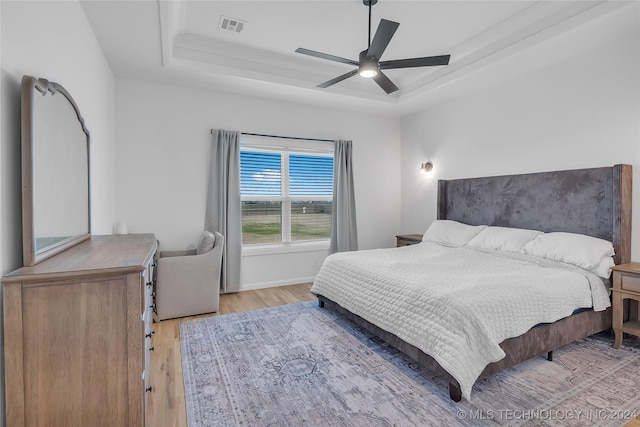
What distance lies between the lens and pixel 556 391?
204 cm

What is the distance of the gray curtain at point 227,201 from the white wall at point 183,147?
129 mm

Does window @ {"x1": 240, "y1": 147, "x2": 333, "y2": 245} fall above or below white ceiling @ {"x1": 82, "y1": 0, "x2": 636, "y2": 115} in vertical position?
below

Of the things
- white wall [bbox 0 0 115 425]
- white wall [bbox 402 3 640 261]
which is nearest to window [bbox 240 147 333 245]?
white wall [bbox 402 3 640 261]

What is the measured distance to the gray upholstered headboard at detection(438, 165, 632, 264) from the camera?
9.25ft

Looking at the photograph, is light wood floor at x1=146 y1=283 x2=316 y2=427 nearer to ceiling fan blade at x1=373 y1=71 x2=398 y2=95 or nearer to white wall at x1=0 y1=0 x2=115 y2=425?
white wall at x1=0 y1=0 x2=115 y2=425

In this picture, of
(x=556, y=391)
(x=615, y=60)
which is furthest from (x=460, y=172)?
(x=556, y=391)

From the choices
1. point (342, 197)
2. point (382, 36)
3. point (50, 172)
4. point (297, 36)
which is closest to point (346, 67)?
point (297, 36)

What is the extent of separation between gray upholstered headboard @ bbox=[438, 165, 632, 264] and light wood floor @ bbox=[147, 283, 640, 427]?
178cm

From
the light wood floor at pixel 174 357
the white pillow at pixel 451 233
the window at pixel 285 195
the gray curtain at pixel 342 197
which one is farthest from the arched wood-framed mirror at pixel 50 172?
the white pillow at pixel 451 233

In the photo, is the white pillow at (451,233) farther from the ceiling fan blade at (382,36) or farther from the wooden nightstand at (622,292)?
the ceiling fan blade at (382,36)

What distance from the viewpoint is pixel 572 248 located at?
9.38 feet

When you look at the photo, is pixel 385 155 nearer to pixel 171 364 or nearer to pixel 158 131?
pixel 158 131

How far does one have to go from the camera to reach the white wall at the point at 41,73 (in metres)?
1.28

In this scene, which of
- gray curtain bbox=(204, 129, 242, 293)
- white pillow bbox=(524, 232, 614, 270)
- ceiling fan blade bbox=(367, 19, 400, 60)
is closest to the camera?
ceiling fan blade bbox=(367, 19, 400, 60)
